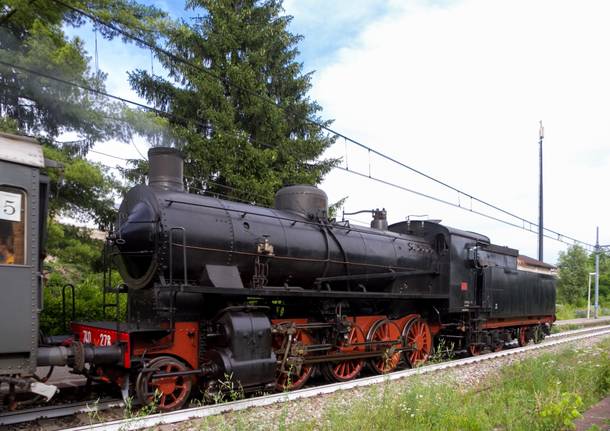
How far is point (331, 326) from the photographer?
9.65 meters

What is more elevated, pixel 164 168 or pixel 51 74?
pixel 51 74

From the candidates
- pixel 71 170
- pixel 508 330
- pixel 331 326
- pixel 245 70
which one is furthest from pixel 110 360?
pixel 245 70

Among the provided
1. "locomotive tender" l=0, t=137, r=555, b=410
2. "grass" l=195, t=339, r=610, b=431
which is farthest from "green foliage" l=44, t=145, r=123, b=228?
"grass" l=195, t=339, r=610, b=431

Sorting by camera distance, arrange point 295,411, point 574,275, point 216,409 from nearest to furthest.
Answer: point 216,409 < point 295,411 < point 574,275

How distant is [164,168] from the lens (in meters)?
8.54

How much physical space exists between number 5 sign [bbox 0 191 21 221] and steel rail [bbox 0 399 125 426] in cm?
241

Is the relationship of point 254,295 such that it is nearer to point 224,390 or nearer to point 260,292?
point 260,292

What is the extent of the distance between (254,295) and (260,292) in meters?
0.10

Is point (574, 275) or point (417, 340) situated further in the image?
point (574, 275)

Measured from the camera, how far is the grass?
576 centimetres

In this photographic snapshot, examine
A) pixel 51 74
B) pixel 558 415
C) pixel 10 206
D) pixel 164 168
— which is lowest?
pixel 558 415

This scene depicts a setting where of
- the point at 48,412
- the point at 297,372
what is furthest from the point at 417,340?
the point at 48,412

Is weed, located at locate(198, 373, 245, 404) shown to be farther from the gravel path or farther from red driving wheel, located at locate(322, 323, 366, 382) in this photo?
red driving wheel, located at locate(322, 323, 366, 382)

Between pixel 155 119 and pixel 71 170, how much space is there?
10.6 ft
